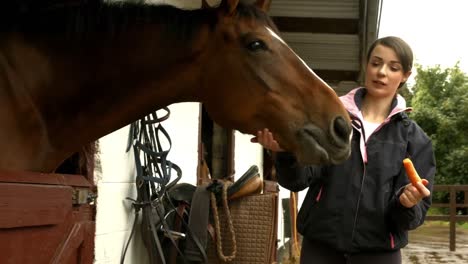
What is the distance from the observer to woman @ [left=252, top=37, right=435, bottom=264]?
2303 millimetres

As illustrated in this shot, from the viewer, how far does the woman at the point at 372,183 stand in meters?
2.30

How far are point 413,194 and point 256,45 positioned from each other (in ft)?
2.50

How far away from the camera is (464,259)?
927cm

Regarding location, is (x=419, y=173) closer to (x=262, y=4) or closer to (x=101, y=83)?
(x=262, y=4)

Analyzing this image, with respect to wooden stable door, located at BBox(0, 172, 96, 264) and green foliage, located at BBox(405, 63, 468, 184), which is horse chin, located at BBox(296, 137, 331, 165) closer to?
wooden stable door, located at BBox(0, 172, 96, 264)

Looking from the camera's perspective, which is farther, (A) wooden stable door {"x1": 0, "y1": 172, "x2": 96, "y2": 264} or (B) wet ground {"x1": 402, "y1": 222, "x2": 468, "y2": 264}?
(B) wet ground {"x1": 402, "y1": 222, "x2": 468, "y2": 264}

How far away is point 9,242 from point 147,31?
79 centimetres

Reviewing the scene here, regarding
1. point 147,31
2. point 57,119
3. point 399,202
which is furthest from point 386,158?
point 57,119

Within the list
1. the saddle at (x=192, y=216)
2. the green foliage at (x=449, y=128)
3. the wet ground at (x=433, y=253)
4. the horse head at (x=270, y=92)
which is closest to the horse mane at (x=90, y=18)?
the horse head at (x=270, y=92)

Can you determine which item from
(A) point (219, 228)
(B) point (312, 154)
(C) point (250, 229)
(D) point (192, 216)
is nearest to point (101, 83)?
(B) point (312, 154)

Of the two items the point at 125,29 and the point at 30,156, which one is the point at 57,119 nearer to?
the point at 30,156

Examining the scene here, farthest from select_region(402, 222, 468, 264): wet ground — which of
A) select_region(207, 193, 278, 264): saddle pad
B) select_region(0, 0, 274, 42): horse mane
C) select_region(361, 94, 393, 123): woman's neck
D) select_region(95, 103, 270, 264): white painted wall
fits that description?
select_region(0, 0, 274, 42): horse mane

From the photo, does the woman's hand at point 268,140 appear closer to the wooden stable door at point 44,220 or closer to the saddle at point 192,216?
the wooden stable door at point 44,220

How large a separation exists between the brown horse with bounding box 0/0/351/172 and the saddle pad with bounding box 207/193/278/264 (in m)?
1.43
